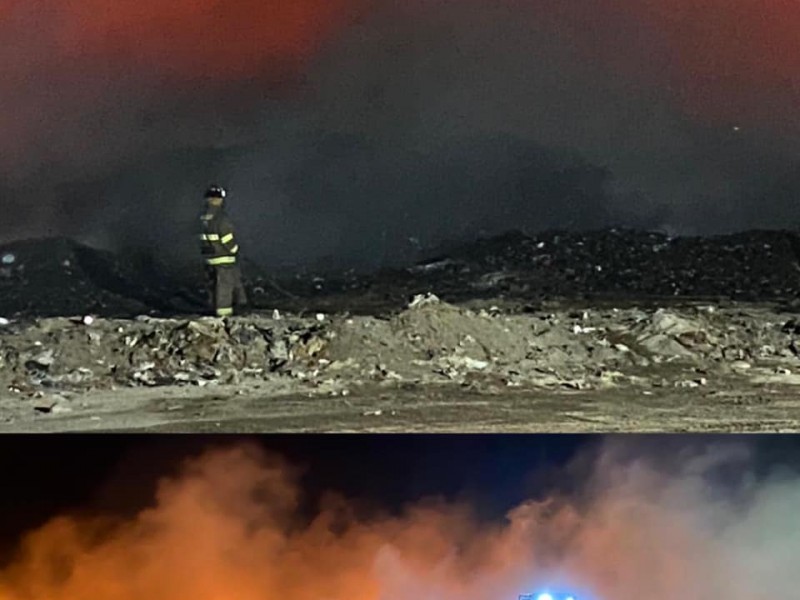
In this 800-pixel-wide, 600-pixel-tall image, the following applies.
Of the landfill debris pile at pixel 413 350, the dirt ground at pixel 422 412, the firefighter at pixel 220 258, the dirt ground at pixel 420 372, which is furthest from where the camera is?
the firefighter at pixel 220 258

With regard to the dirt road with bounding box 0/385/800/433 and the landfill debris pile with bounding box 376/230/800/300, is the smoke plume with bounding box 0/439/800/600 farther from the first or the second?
the landfill debris pile with bounding box 376/230/800/300

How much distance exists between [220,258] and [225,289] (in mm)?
134

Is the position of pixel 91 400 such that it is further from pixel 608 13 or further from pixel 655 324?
pixel 608 13

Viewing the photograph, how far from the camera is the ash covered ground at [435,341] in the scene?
132 inches

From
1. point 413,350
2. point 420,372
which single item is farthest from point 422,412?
point 413,350

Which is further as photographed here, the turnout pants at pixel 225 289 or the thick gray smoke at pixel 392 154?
the thick gray smoke at pixel 392 154

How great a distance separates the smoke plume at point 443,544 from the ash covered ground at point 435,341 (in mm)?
1069

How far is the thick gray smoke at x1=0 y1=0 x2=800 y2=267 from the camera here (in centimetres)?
410

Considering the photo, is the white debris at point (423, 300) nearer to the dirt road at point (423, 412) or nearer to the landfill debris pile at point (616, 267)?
the landfill debris pile at point (616, 267)

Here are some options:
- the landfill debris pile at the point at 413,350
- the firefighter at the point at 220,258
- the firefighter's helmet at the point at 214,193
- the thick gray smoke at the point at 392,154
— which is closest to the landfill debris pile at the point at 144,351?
the landfill debris pile at the point at 413,350

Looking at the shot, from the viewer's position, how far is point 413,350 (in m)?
3.79

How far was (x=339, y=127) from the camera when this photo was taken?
411cm

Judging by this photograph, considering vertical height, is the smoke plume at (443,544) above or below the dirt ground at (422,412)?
above

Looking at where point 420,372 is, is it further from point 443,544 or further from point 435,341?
point 443,544
